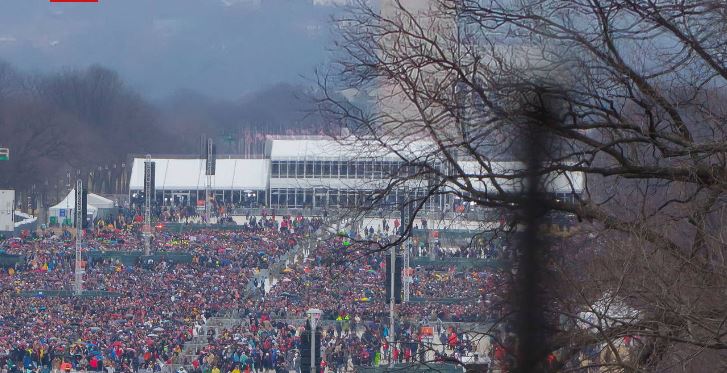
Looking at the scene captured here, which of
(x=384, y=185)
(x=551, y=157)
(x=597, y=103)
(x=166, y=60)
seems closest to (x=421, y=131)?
(x=384, y=185)

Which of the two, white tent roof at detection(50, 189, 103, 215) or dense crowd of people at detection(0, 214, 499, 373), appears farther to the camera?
white tent roof at detection(50, 189, 103, 215)

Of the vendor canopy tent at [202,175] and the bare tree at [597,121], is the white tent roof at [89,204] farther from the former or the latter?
the bare tree at [597,121]

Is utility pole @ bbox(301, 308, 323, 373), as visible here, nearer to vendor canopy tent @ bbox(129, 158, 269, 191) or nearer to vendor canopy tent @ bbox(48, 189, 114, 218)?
vendor canopy tent @ bbox(48, 189, 114, 218)

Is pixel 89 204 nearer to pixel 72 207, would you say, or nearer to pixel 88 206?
pixel 88 206

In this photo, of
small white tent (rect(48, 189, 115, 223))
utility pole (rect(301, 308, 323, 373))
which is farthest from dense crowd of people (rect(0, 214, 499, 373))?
small white tent (rect(48, 189, 115, 223))

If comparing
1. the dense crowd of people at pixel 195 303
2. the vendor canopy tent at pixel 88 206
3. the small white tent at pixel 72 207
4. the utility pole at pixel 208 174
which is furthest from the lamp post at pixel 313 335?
the vendor canopy tent at pixel 88 206

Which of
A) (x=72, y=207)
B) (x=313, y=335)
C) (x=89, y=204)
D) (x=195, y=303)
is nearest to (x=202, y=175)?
(x=89, y=204)
